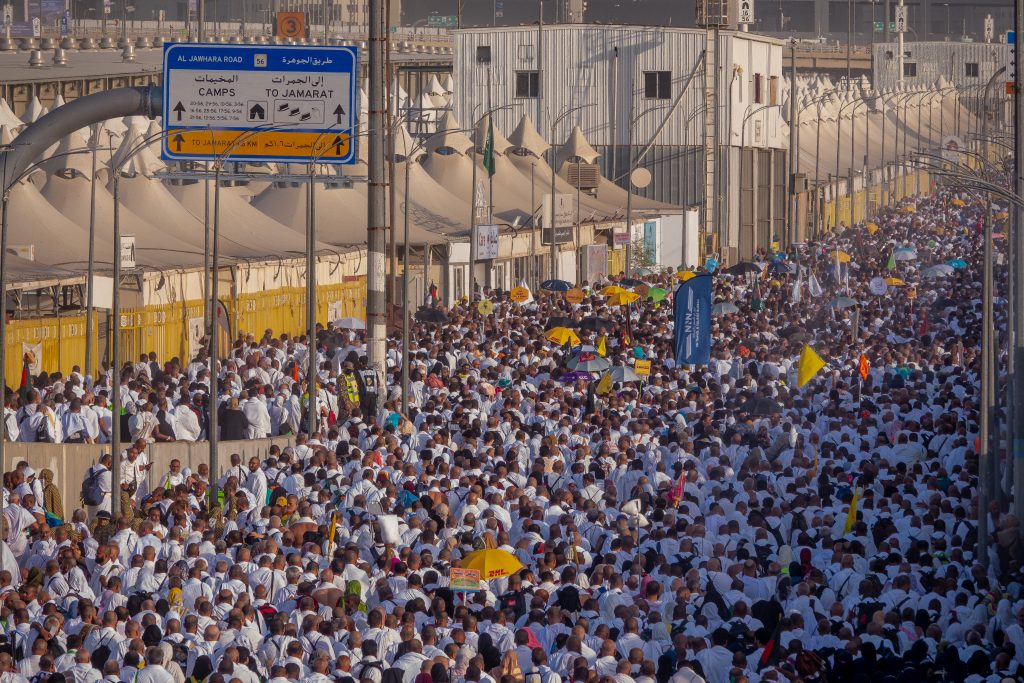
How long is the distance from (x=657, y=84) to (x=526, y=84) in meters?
4.32

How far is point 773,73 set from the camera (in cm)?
7062

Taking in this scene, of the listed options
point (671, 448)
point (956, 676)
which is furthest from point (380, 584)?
point (671, 448)

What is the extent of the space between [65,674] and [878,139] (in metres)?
101

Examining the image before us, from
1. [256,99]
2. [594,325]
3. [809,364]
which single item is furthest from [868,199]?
[256,99]

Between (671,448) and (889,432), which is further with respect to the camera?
(889,432)

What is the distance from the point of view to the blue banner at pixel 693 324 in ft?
83.6

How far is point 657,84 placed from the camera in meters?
61.5

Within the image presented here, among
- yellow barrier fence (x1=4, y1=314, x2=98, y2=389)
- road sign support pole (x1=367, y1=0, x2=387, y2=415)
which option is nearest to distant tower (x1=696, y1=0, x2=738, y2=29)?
yellow barrier fence (x1=4, y1=314, x2=98, y2=389)

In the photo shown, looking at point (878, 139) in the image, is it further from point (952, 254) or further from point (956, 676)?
point (956, 676)

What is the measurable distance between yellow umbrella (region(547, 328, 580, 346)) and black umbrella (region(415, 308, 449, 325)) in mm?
3265

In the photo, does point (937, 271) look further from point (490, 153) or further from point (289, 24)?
point (289, 24)

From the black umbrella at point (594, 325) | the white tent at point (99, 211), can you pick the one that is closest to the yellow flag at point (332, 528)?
the black umbrella at point (594, 325)

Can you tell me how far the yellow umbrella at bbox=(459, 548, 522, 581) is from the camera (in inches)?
587

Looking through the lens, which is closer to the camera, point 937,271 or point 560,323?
point 560,323
